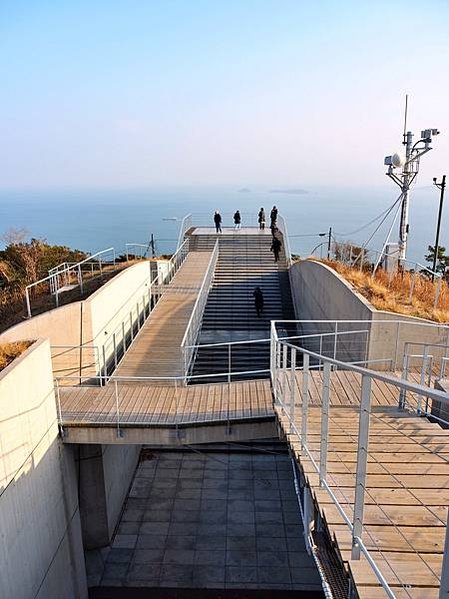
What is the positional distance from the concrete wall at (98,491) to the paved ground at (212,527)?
46 centimetres

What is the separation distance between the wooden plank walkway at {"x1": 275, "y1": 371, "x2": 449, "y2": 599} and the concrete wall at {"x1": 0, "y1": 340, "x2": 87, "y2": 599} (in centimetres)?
370

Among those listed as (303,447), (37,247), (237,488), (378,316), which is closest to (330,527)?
(303,447)

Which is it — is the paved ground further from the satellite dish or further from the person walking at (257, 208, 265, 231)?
the person walking at (257, 208, 265, 231)

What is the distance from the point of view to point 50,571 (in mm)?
7402

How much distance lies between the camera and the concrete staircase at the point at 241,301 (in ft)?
42.2

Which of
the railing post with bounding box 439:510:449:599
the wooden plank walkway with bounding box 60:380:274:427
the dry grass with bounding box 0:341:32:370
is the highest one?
the railing post with bounding box 439:510:449:599

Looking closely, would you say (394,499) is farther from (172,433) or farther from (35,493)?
(35,493)

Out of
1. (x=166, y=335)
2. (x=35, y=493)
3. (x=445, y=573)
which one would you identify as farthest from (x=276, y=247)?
(x=445, y=573)

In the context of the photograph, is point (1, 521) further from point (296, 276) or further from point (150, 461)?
point (296, 276)

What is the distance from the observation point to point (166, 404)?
8711 mm

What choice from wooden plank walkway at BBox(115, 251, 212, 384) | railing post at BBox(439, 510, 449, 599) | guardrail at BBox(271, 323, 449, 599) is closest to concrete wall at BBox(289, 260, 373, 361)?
wooden plank walkway at BBox(115, 251, 212, 384)

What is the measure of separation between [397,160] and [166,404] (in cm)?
1023

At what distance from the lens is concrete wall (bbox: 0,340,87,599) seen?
20.3ft

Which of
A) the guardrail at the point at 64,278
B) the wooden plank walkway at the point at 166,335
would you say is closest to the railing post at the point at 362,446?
the wooden plank walkway at the point at 166,335
